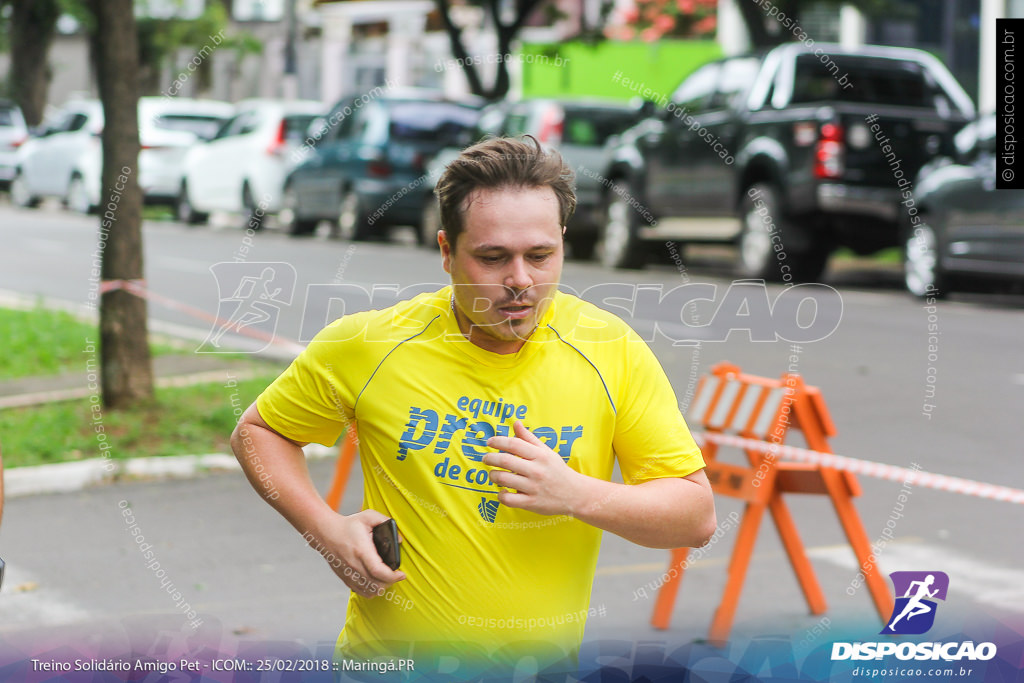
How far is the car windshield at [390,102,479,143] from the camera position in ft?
60.7

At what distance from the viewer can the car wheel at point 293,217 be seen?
63.4ft

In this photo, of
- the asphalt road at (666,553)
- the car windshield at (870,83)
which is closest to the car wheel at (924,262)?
the car windshield at (870,83)

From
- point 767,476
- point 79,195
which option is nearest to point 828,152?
point 767,476

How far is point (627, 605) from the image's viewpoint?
5.46 metres

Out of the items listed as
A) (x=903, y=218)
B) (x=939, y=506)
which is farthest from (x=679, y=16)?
(x=939, y=506)

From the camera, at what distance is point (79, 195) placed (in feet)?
85.1

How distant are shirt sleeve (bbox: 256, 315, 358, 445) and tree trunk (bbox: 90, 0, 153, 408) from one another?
5692 mm

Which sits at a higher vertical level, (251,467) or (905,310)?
(251,467)

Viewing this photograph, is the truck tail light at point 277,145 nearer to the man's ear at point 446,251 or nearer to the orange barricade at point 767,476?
the orange barricade at point 767,476

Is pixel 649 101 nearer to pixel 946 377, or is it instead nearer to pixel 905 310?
pixel 905 310

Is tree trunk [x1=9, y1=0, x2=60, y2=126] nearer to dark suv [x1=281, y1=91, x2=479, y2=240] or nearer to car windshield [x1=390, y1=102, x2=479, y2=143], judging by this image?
dark suv [x1=281, y1=91, x2=479, y2=240]

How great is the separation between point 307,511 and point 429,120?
55.4 ft

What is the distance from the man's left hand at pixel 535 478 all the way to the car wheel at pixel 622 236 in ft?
42.2

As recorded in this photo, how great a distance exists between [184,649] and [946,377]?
7.40 metres
